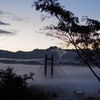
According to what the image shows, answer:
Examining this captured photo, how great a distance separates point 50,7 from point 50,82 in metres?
27.3

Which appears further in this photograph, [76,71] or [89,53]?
[76,71]

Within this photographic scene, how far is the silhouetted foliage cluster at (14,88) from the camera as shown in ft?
25.5

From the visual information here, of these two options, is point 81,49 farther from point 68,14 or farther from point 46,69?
point 46,69

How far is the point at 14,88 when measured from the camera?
25.9ft

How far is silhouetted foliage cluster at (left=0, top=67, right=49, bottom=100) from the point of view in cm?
778

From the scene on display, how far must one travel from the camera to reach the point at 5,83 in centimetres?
812

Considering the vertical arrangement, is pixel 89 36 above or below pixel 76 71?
above

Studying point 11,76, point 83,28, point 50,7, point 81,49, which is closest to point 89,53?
point 81,49

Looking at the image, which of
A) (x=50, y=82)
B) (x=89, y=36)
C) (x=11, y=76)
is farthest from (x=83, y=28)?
(x=50, y=82)

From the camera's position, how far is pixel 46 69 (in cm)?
3816

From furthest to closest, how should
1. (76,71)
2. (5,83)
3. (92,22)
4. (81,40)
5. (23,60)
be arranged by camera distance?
(76,71), (23,60), (81,40), (92,22), (5,83)

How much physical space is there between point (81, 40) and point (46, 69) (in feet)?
77.1

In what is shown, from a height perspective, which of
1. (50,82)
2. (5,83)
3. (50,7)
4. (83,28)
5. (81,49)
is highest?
(50,7)

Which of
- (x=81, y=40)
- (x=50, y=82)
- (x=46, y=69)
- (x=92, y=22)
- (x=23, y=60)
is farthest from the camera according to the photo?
(x=23, y=60)
